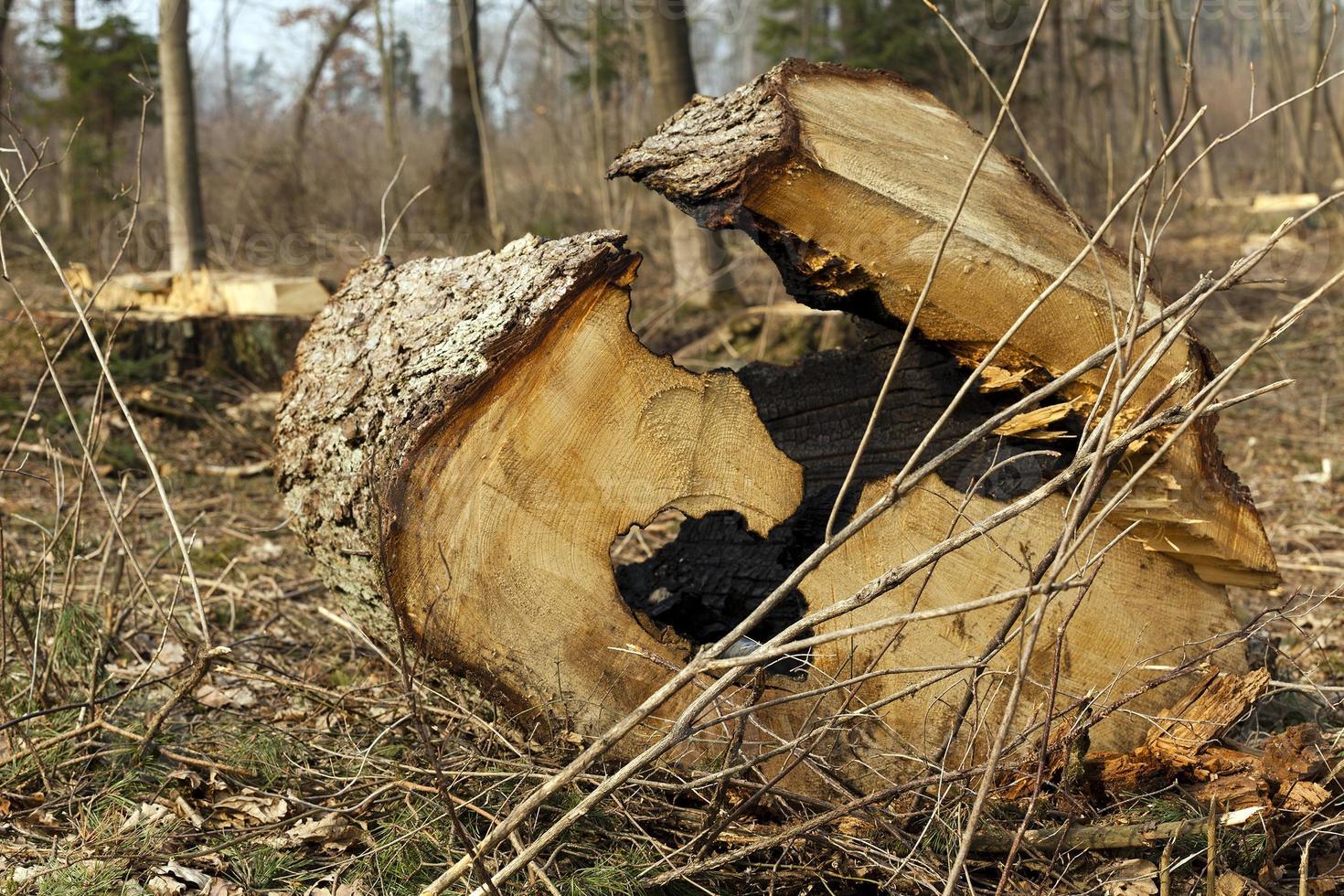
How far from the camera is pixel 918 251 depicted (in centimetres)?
210

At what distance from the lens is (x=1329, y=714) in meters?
2.58

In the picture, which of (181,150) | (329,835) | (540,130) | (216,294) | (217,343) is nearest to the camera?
(329,835)

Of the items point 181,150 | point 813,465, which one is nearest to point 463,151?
point 181,150

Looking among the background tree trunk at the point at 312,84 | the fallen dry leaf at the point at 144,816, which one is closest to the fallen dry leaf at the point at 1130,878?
the fallen dry leaf at the point at 144,816

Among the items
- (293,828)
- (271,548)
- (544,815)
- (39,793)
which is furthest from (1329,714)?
(271,548)

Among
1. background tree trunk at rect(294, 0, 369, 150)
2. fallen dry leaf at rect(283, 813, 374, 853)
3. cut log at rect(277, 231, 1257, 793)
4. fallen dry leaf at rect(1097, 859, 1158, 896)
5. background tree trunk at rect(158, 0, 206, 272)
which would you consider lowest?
fallen dry leaf at rect(1097, 859, 1158, 896)

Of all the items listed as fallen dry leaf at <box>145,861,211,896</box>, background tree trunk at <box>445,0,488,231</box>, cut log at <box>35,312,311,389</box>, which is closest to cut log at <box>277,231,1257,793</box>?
fallen dry leaf at <box>145,861,211,896</box>

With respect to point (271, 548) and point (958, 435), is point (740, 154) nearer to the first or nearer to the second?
point (958, 435)

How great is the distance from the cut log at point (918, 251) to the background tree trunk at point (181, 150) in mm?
6653

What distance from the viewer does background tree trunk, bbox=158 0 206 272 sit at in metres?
7.59

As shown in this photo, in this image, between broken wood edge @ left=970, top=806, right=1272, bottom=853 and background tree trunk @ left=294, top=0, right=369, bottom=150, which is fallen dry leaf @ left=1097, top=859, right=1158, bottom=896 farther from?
background tree trunk @ left=294, top=0, right=369, bottom=150

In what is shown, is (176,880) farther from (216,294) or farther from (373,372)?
(216,294)

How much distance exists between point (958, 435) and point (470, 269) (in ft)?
3.66

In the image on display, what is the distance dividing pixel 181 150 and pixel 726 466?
7.13 meters
